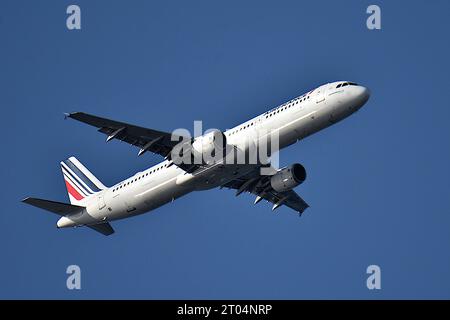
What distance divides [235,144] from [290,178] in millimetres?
7616

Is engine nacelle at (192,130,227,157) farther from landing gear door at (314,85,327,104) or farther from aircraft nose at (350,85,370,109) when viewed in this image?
aircraft nose at (350,85,370,109)

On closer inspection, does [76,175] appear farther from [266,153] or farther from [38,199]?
[266,153]

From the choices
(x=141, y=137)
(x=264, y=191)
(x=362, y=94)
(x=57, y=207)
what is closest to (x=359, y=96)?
(x=362, y=94)

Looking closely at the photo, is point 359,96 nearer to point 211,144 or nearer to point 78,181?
point 211,144

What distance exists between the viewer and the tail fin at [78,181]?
69.0 meters

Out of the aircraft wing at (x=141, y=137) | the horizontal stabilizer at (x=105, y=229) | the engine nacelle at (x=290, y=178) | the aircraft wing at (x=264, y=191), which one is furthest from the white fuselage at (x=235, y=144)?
the aircraft wing at (x=264, y=191)

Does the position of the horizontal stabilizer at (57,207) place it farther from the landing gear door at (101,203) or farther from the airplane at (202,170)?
the landing gear door at (101,203)

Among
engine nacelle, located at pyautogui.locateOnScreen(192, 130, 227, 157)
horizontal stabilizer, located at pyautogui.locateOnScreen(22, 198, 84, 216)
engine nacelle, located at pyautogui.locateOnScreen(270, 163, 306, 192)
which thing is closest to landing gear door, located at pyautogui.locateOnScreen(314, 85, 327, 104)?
engine nacelle, located at pyautogui.locateOnScreen(192, 130, 227, 157)


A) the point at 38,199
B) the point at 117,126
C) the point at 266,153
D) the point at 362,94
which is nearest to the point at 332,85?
the point at 362,94

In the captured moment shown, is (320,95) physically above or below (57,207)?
above

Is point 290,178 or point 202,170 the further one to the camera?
point 290,178

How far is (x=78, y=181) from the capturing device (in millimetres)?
70312

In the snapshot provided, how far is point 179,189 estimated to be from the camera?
61.2 metres

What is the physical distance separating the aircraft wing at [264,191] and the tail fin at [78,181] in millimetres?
10435
